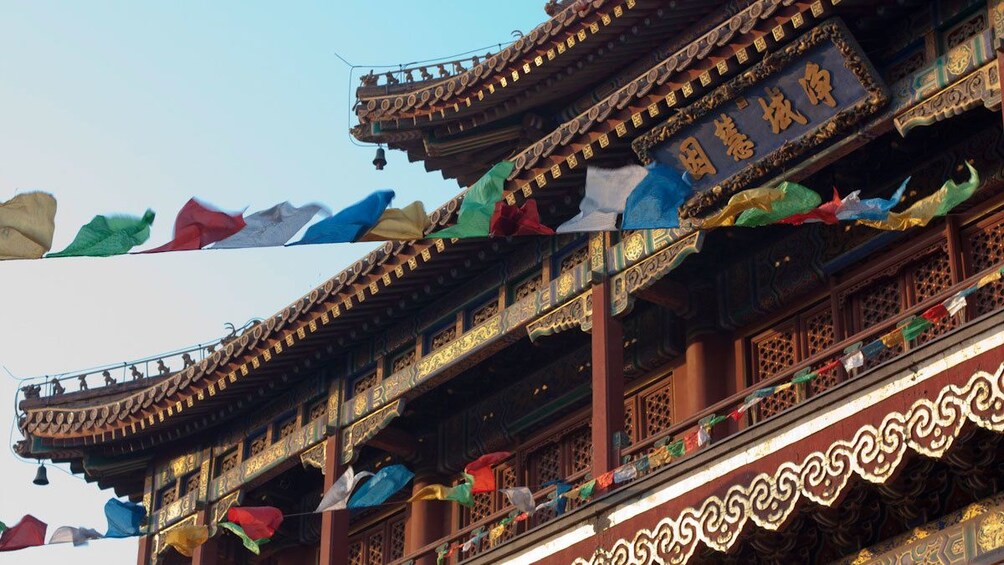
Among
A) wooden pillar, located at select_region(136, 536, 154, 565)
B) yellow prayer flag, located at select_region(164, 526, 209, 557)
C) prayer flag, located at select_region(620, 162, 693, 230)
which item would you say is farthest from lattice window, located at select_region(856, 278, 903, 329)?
wooden pillar, located at select_region(136, 536, 154, 565)

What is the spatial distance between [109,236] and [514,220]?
3190 millimetres

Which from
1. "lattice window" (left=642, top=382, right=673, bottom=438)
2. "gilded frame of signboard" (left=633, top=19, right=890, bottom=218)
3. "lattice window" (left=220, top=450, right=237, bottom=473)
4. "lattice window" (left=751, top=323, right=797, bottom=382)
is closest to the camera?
"gilded frame of signboard" (left=633, top=19, right=890, bottom=218)

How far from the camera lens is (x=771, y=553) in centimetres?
1390

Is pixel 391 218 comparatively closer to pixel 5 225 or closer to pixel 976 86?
pixel 5 225

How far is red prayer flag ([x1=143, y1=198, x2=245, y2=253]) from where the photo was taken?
1466 centimetres

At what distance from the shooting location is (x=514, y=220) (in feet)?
49.3

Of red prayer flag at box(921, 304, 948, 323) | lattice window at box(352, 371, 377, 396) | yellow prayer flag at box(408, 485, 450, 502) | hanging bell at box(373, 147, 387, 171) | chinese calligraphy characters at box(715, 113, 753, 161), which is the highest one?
hanging bell at box(373, 147, 387, 171)

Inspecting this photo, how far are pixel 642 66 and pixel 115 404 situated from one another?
705 centimetres

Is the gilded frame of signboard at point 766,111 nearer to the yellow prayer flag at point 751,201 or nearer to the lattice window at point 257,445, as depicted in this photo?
the yellow prayer flag at point 751,201

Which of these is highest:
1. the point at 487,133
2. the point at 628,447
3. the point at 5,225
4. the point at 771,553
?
the point at 487,133

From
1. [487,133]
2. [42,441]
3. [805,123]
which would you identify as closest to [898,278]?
[805,123]

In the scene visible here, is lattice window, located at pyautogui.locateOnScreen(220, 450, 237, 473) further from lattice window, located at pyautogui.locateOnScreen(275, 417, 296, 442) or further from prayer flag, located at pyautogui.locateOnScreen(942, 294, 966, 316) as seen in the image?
prayer flag, located at pyautogui.locateOnScreen(942, 294, 966, 316)

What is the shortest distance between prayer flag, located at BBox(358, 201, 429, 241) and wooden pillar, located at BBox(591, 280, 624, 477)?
6.91 feet

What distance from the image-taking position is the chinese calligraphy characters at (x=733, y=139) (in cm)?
1528
